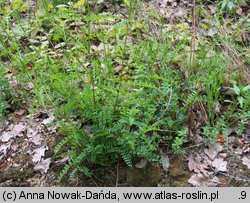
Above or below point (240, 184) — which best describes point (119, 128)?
above

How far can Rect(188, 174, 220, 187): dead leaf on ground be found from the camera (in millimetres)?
2281

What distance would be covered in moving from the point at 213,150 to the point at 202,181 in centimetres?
29

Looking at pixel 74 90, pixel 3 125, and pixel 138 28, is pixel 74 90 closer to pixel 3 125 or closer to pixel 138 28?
pixel 3 125

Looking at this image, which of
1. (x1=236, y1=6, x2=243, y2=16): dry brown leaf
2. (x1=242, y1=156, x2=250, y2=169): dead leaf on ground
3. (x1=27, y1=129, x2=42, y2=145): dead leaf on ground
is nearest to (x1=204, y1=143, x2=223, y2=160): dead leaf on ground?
(x1=242, y1=156, x2=250, y2=169): dead leaf on ground

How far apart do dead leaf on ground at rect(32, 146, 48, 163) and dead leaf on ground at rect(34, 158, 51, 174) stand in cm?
4

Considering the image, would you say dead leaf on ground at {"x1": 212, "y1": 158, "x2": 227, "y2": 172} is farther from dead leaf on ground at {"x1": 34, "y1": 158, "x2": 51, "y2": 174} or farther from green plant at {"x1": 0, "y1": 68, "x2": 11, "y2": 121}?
green plant at {"x1": 0, "y1": 68, "x2": 11, "y2": 121}

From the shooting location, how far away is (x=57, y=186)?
7.82ft

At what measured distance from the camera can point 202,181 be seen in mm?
2297

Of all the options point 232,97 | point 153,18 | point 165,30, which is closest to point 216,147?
point 232,97

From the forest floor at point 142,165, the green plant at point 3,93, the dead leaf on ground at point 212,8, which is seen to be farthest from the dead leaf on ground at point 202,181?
the dead leaf on ground at point 212,8

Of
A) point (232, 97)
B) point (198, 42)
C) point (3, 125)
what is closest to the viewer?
point (232, 97)

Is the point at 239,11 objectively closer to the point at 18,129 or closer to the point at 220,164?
the point at 220,164

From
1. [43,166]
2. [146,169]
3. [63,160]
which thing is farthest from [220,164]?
[43,166]

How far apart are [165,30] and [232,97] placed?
1.00 meters
